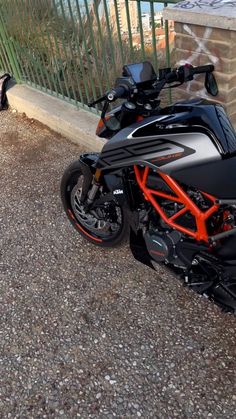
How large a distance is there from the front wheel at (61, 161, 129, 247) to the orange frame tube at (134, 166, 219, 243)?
0.55 metres

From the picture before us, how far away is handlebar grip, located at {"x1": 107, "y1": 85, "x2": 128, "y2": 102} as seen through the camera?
2010mm

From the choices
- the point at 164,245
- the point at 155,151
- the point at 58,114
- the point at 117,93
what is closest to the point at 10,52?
the point at 58,114

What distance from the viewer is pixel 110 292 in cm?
279

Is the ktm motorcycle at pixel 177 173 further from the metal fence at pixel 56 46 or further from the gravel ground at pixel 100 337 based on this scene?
the metal fence at pixel 56 46

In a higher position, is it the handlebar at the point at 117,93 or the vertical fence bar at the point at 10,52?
the handlebar at the point at 117,93

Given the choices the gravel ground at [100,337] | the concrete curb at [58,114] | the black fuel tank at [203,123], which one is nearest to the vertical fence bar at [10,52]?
the concrete curb at [58,114]

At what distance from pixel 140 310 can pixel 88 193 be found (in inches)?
34.2

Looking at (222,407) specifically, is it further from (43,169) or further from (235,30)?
(43,169)

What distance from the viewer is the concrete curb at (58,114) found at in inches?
170

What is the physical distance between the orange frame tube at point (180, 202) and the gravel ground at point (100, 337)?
697 mm

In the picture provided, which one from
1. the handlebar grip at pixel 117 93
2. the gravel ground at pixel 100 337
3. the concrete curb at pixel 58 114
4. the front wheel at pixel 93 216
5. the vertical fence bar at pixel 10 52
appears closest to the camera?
the handlebar grip at pixel 117 93

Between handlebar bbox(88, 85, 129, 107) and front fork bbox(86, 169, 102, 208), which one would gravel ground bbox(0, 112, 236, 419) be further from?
handlebar bbox(88, 85, 129, 107)

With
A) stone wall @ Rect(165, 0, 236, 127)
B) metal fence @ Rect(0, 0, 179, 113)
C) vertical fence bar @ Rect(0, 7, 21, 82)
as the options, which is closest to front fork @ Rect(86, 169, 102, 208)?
stone wall @ Rect(165, 0, 236, 127)

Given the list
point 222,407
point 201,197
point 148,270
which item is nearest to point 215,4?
point 201,197
